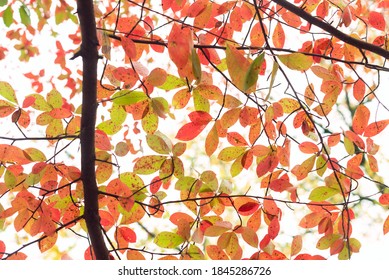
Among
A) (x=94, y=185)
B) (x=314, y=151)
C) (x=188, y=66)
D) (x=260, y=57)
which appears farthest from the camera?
(x=314, y=151)

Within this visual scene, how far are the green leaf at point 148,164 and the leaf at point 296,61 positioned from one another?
0.36 meters

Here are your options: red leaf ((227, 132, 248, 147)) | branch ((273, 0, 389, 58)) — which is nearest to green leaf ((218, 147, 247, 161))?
red leaf ((227, 132, 248, 147))

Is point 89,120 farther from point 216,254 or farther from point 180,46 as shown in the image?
point 216,254

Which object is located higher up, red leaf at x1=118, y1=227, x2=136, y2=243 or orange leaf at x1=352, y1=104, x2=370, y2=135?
orange leaf at x1=352, y1=104, x2=370, y2=135

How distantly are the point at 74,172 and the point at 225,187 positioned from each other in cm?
36

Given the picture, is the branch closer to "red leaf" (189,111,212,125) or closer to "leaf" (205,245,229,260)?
"red leaf" (189,111,212,125)

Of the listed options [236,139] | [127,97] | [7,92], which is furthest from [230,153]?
[7,92]

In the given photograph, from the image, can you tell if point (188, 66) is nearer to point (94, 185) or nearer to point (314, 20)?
point (314, 20)

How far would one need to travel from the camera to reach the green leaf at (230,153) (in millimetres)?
933

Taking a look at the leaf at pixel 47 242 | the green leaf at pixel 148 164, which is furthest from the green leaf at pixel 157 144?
the leaf at pixel 47 242

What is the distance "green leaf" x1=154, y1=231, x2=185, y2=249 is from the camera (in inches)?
35.8

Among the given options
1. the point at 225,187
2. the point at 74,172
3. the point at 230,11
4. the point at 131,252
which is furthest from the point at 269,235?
the point at 230,11

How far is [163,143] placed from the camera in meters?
0.88

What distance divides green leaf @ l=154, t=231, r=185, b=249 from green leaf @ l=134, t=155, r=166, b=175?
0.48 feet
